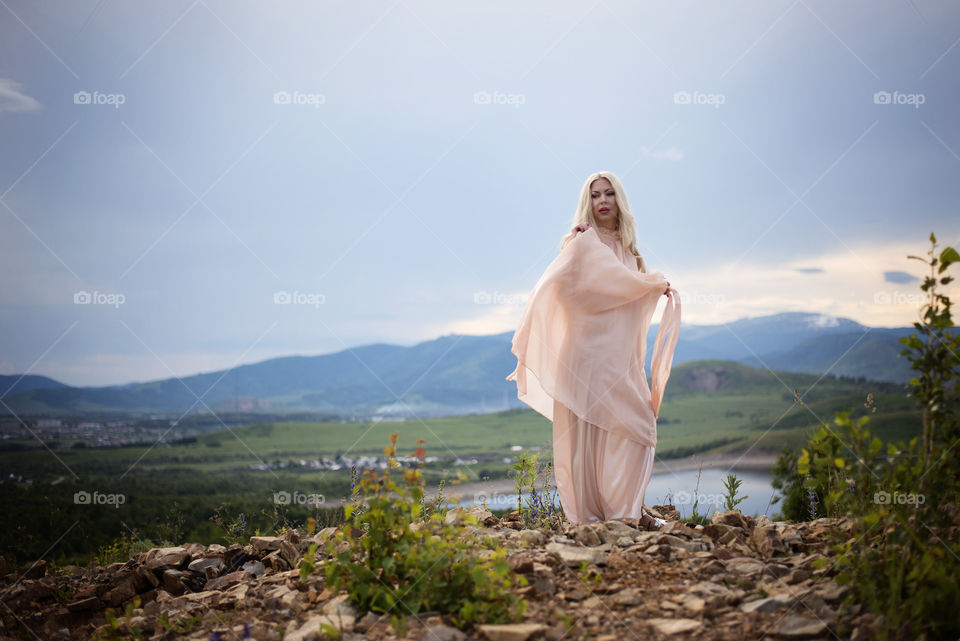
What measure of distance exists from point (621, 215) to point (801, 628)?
Answer: 4.15 meters

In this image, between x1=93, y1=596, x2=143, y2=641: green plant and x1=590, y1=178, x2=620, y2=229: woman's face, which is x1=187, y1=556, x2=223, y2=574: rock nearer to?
x1=93, y1=596, x2=143, y2=641: green plant

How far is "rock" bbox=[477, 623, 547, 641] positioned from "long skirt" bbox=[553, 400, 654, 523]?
9.02ft

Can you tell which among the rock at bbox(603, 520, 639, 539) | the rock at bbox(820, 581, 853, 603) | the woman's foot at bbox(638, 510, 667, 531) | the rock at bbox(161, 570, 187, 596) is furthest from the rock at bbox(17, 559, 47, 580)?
the rock at bbox(820, 581, 853, 603)

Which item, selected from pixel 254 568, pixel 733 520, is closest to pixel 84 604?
pixel 254 568

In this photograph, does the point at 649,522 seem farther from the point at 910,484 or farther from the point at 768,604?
the point at 910,484

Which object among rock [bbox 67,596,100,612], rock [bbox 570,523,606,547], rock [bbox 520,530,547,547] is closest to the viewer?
rock [bbox 520,530,547,547]

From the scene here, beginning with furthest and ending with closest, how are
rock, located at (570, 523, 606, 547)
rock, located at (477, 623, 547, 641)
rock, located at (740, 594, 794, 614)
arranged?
rock, located at (570, 523, 606, 547) → rock, located at (740, 594, 794, 614) → rock, located at (477, 623, 547, 641)

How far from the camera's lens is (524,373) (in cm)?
660

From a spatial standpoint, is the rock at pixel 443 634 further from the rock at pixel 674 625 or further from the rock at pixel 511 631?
the rock at pixel 674 625

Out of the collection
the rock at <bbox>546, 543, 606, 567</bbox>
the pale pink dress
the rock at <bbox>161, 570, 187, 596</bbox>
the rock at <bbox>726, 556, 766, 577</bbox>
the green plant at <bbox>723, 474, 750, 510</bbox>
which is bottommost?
the rock at <bbox>161, 570, 187, 596</bbox>

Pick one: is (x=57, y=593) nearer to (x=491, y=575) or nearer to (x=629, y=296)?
(x=491, y=575)

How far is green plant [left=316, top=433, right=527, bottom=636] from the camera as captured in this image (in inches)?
142

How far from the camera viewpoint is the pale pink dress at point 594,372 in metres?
6.00

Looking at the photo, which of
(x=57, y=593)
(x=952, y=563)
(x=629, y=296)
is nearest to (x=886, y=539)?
(x=952, y=563)
